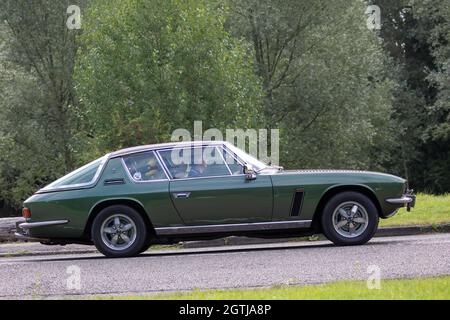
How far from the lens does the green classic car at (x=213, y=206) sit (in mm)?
11719

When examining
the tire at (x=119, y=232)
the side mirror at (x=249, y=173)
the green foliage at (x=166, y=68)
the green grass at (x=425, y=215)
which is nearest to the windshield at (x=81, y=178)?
the tire at (x=119, y=232)

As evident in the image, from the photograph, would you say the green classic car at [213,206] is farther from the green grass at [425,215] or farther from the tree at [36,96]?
the tree at [36,96]

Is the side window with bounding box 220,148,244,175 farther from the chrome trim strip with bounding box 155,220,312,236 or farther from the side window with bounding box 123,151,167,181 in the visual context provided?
the side window with bounding box 123,151,167,181

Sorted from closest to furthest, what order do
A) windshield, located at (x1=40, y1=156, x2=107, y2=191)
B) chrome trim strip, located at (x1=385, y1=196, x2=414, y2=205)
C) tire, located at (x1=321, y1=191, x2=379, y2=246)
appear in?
tire, located at (x1=321, y1=191, x2=379, y2=246), chrome trim strip, located at (x1=385, y1=196, x2=414, y2=205), windshield, located at (x1=40, y1=156, x2=107, y2=191)

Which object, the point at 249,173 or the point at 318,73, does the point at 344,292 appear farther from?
the point at 318,73

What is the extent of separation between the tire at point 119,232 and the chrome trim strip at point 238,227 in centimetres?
28

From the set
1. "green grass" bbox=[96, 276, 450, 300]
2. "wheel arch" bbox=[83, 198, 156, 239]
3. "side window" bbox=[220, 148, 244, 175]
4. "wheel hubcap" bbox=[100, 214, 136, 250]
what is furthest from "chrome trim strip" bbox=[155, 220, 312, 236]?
"green grass" bbox=[96, 276, 450, 300]

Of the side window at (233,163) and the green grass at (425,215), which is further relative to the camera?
the green grass at (425,215)

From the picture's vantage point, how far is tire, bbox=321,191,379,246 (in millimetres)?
11688

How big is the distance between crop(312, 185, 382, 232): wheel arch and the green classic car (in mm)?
13

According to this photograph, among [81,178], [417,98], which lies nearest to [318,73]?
[417,98]

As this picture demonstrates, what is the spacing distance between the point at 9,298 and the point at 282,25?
111ft

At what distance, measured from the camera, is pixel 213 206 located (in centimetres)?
1176
